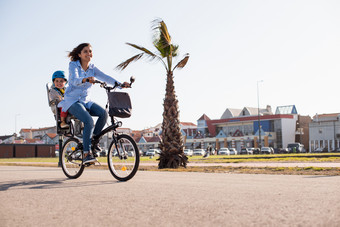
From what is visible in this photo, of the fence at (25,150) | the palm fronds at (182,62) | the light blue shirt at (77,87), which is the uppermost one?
the palm fronds at (182,62)

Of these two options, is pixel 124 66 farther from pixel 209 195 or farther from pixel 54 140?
pixel 54 140

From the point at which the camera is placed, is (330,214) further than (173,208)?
No

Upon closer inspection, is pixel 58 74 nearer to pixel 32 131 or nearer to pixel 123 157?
pixel 123 157

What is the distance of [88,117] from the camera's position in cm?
578

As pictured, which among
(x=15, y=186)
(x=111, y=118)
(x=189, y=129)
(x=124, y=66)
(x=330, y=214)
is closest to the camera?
(x=330, y=214)

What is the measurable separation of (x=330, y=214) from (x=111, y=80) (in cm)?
417

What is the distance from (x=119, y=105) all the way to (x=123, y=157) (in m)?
0.75

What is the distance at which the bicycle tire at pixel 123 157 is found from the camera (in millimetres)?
5641

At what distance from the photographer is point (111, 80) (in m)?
6.18

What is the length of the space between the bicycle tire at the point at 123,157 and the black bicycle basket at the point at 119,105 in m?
0.32

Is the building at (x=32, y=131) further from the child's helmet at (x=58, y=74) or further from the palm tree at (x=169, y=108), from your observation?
the child's helmet at (x=58, y=74)

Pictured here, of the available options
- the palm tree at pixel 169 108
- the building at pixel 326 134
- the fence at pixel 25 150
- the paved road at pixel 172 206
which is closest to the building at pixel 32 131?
the fence at pixel 25 150

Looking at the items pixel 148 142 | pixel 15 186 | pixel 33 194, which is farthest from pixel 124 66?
pixel 148 142

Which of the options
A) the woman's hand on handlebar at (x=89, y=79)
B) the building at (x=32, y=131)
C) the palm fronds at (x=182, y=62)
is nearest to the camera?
the woman's hand on handlebar at (x=89, y=79)
